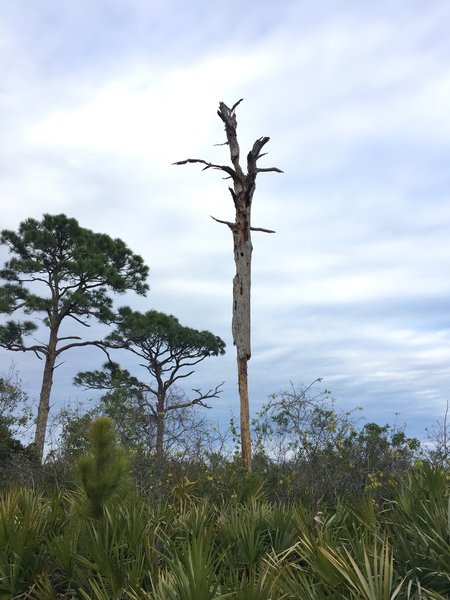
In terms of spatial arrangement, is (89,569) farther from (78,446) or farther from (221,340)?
(221,340)

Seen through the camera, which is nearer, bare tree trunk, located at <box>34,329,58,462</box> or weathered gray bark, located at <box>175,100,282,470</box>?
weathered gray bark, located at <box>175,100,282,470</box>

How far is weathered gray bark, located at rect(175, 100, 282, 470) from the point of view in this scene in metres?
16.0

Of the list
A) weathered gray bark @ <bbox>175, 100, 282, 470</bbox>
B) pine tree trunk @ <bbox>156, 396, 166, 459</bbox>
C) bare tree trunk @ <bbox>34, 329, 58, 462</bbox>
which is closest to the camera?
weathered gray bark @ <bbox>175, 100, 282, 470</bbox>

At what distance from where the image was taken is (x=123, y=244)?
31.5 metres

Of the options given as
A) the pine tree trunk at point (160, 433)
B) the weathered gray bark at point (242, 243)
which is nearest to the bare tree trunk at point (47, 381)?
the pine tree trunk at point (160, 433)

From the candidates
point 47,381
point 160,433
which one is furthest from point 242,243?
point 47,381

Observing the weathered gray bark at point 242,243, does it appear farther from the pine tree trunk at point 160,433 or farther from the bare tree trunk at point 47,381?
the bare tree trunk at point 47,381

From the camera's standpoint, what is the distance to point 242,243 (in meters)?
16.9

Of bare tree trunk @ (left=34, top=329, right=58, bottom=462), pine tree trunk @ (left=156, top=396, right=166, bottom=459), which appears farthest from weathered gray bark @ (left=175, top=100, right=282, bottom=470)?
bare tree trunk @ (left=34, top=329, right=58, bottom=462)

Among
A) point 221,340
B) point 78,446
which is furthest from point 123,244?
point 78,446

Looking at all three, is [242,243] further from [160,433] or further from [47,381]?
[47,381]

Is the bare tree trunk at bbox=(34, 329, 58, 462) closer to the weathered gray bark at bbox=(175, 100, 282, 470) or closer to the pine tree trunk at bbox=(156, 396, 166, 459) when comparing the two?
the pine tree trunk at bbox=(156, 396, 166, 459)

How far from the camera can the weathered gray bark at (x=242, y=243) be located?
629 inches

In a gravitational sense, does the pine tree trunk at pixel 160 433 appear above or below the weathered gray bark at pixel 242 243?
below
